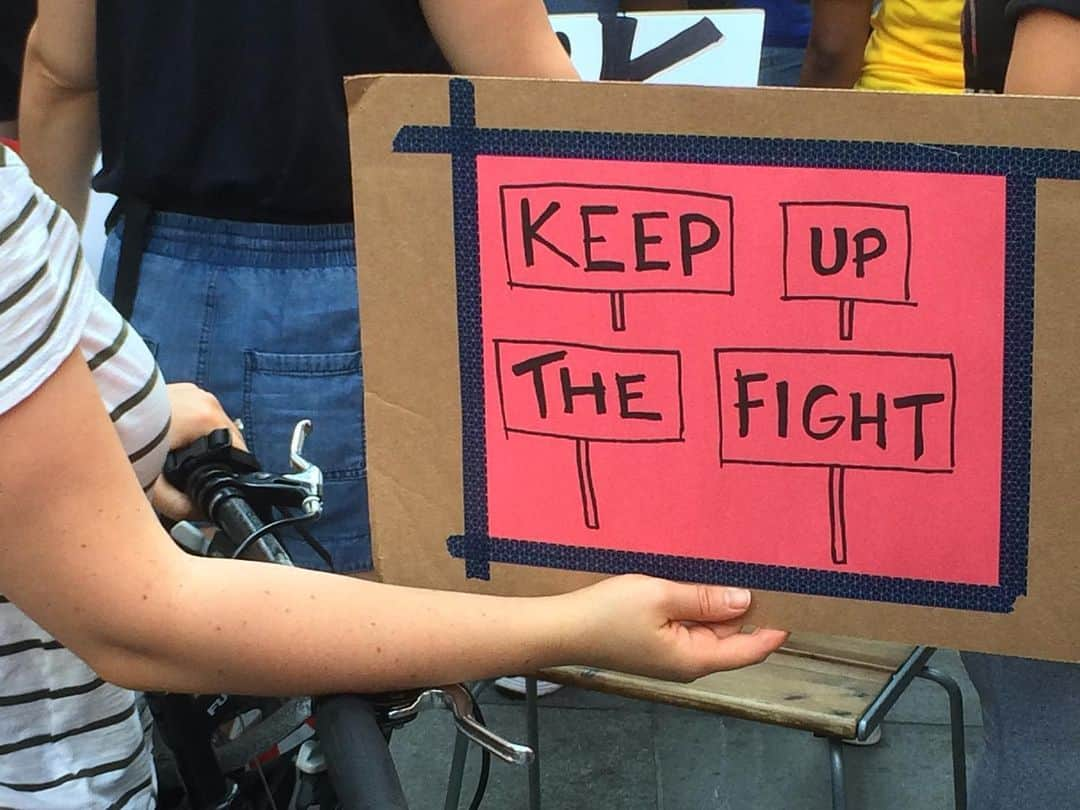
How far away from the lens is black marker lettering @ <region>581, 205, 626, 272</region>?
3.25ft

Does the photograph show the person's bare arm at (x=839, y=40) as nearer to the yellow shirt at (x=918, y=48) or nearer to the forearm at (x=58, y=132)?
the yellow shirt at (x=918, y=48)

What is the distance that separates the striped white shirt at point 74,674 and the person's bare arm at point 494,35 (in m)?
0.57

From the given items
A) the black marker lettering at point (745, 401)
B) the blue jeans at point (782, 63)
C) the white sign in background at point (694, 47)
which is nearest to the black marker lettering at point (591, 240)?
the black marker lettering at point (745, 401)

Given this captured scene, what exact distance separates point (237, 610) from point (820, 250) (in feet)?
1.45

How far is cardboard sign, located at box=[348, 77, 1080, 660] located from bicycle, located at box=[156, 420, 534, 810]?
13 cm

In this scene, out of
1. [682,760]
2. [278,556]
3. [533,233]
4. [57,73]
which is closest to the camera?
[533,233]

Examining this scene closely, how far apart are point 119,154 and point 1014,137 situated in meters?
1.15

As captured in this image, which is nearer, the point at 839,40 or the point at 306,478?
the point at 306,478

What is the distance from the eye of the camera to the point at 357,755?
94 centimetres

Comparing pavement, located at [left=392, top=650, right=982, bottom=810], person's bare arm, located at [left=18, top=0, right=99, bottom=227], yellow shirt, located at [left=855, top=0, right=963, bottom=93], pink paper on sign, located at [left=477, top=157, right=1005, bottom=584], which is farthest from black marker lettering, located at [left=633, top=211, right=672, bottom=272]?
pavement, located at [left=392, top=650, right=982, bottom=810]

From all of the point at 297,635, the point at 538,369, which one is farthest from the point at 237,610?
the point at 538,369

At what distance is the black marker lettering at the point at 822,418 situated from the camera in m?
0.98

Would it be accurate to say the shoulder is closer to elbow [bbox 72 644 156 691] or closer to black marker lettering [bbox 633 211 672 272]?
elbow [bbox 72 644 156 691]

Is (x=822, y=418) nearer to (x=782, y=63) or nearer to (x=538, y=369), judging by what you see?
(x=538, y=369)
